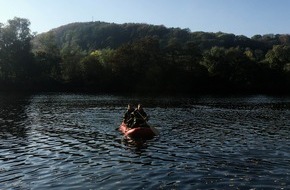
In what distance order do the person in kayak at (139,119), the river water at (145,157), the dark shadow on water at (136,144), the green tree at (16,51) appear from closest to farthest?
the river water at (145,157)
the dark shadow on water at (136,144)
the person in kayak at (139,119)
the green tree at (16,51)

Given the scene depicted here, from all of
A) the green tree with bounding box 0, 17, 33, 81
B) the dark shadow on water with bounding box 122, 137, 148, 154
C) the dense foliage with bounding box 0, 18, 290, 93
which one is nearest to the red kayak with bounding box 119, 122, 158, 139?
the dark shadow on water with bounding box 122, 137, 148, 154

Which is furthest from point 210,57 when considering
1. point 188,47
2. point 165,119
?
point 165,119

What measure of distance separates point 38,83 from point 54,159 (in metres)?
99.5

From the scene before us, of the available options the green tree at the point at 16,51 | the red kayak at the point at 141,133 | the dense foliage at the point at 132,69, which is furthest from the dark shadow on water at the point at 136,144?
Answer: the green tree at the point at 16,51

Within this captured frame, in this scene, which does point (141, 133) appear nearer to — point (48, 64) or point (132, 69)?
point (132, 69)

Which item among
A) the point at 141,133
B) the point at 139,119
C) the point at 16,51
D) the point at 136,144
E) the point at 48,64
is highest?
the point at 16,51

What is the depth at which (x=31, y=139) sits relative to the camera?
31.6m

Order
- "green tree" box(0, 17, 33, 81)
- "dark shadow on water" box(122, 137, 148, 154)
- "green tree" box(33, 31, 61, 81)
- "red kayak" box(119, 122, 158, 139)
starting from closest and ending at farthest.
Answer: "dark shadow on water" box(122, 137, 148, 154) < "red kayak" box(119, 122, 158, 139) < "green tree" box(0, 17, 33, 81) < "green tree" box(33, 31, 61, 81)

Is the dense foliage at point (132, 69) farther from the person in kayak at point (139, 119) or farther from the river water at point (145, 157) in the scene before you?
the person in kayak at point (139, 119)

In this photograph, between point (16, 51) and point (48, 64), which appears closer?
point (16, 51)

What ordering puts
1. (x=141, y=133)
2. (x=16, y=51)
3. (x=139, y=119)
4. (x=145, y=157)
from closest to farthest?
(x=145, y=157)
(x=141, y=133)
(x=139, y=119)
(x=16, y=51)

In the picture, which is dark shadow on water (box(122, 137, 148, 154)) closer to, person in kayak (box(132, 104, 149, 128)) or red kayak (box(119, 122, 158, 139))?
red kayak (box(119, 122, 158, 139))

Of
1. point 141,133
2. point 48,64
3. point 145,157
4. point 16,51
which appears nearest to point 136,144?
point 141,133

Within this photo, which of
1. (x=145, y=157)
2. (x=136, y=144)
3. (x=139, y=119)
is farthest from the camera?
(x=139, y=119)
